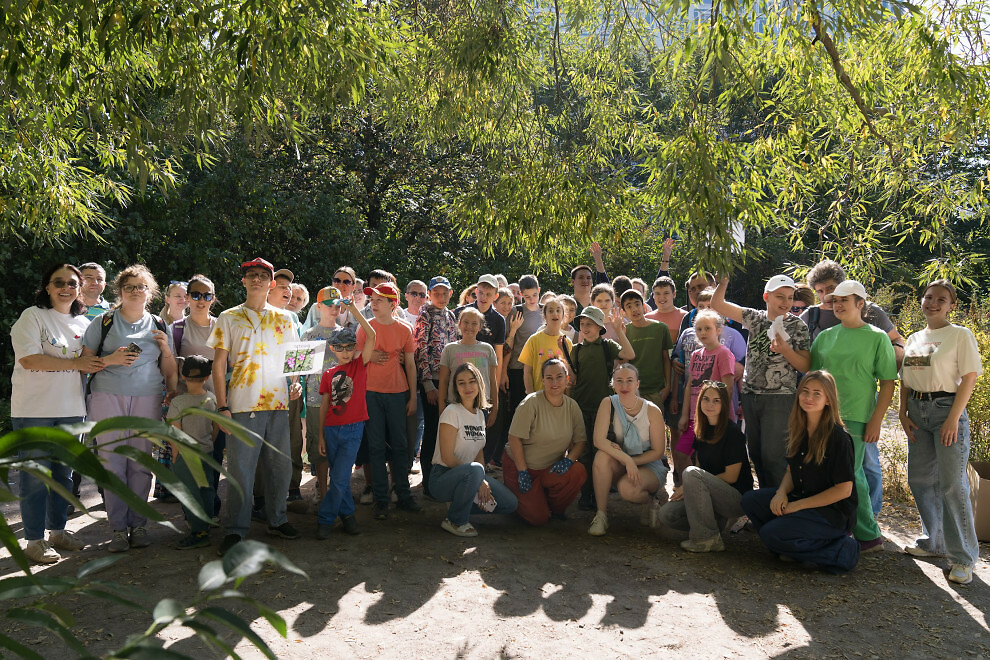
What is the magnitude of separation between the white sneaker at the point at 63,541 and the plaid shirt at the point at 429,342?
2.47 m

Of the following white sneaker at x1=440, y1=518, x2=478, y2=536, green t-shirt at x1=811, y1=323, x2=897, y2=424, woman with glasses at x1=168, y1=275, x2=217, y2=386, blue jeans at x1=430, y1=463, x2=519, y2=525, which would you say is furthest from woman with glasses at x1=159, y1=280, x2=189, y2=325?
green t-shirt at x1=811, y1=323, x2=897, y2=424

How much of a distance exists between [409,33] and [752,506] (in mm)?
3739

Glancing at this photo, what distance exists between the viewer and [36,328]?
451cm

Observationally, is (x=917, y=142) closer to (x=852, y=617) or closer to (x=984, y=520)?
(x=984, y=520)

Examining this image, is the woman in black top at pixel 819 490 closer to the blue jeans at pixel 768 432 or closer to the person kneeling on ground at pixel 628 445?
the blue jeans at pixel 768 432

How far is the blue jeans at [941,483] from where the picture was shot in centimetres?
454

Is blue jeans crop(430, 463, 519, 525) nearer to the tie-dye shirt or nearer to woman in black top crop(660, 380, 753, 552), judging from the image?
woman in black top crop(660, 380, 753, 552)

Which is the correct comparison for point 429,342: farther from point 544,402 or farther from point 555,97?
point 555,97

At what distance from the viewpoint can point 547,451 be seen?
5.48 m

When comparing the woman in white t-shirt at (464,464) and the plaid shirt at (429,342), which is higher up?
the plaid shirt at (429,342)

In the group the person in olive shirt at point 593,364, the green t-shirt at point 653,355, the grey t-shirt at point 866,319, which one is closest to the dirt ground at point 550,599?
the person in olive shirt at point 593,364

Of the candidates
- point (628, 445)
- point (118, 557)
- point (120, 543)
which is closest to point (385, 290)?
point (628, 445)

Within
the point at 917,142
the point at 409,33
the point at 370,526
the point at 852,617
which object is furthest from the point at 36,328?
the point at 917,142

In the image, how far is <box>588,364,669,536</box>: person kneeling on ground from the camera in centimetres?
533
